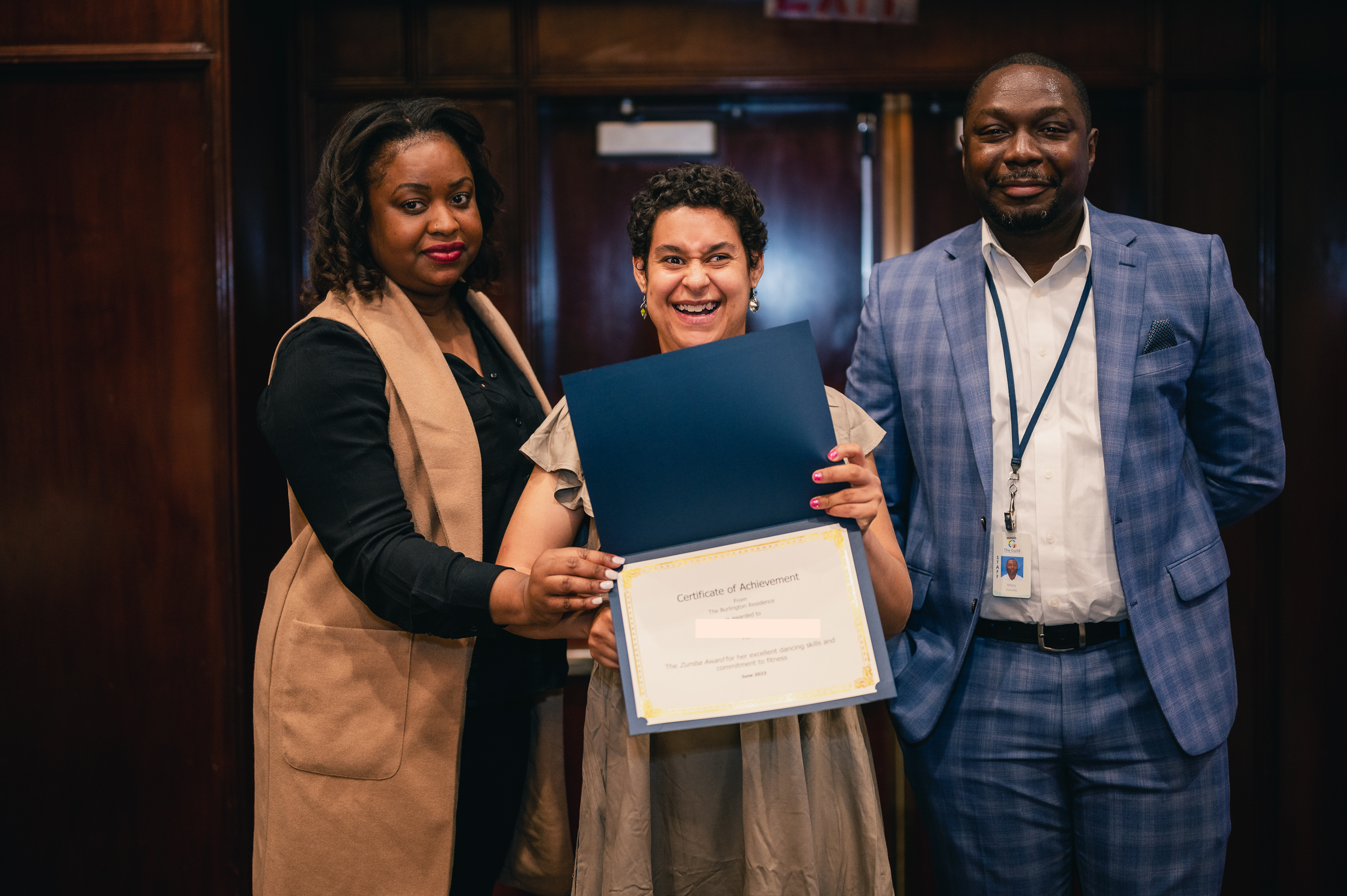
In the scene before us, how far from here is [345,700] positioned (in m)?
1.46

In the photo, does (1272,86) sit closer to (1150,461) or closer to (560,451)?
(1150,461)

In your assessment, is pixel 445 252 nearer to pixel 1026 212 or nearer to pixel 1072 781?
pixel 1026 212

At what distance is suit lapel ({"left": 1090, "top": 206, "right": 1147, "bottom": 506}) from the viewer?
1.49 meters

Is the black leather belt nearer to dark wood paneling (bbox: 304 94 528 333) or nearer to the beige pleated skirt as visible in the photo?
the beige pleated skirt

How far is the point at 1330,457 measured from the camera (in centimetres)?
268

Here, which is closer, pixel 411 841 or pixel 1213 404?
pixel 411 841

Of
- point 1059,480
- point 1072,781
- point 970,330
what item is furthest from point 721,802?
point 970,330

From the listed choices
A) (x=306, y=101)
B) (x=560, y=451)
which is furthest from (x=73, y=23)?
(x=560, y=451)

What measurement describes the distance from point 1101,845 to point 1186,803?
166mm

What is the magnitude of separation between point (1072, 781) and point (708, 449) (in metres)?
0.99

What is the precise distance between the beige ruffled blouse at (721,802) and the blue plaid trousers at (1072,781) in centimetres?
32

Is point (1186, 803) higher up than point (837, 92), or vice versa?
point (837, 92)

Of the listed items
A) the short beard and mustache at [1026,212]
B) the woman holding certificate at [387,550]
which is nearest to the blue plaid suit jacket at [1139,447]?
the short beard and mustache at [1026,212]

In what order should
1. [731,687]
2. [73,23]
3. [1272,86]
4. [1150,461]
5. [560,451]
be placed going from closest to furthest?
[731,687] → [560,451] → [1150,461] → [73,23] → [1272,86]
